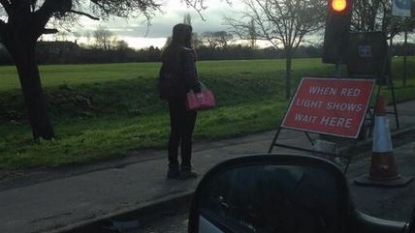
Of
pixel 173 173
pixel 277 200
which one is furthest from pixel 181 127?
pixel 277 200

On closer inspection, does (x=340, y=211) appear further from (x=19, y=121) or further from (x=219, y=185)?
(x=19, y=121)

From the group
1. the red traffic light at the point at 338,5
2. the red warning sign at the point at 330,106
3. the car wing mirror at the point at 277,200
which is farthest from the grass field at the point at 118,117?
the car wing mirror at the point at 277,200

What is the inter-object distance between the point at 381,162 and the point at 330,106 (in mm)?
936

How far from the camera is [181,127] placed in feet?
24.8

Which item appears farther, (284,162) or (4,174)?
(4,174)

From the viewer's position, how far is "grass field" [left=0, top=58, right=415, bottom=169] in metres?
9.88

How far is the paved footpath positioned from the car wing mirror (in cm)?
327

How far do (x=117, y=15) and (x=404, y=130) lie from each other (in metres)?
6.06

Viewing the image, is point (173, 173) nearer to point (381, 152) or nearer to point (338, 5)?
point (381, 152)

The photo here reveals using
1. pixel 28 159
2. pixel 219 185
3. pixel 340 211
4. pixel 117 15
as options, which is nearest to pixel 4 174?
pixel 28 159

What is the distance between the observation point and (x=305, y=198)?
242cm

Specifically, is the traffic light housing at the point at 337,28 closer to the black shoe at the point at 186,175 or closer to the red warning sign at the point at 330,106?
the red warning sign at the point at 330,106

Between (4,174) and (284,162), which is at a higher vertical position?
(284,162)

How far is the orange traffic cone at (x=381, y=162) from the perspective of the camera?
7.57 m
